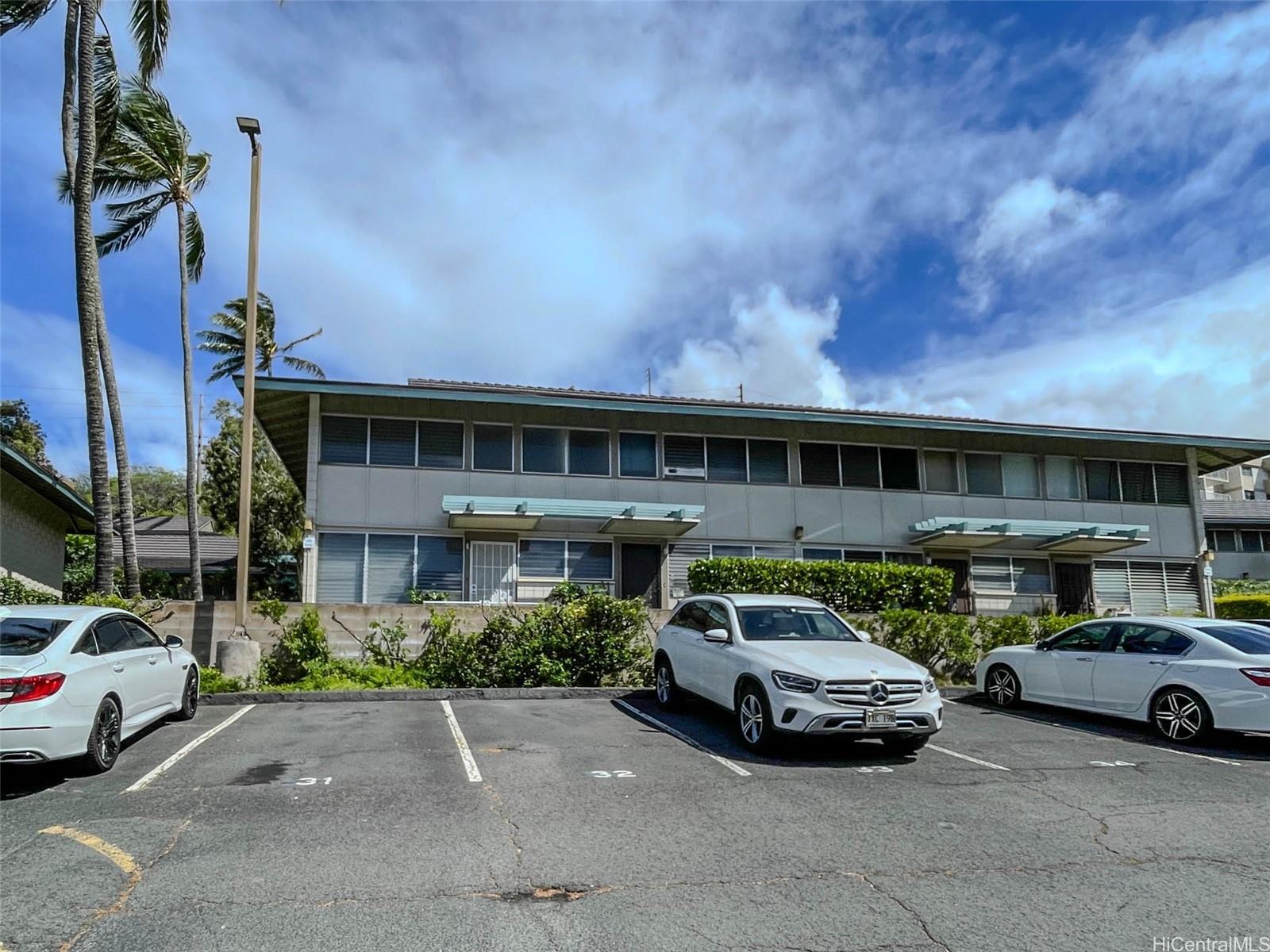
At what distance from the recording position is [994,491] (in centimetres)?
2283

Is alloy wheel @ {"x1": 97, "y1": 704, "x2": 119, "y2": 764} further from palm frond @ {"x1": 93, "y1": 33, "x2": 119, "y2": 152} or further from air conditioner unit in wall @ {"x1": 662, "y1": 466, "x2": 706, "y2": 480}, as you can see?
palm frond @ {"x1": 93, "y1": 33, "x2": 119, "y2": 152}

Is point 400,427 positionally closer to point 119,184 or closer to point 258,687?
point 258,687

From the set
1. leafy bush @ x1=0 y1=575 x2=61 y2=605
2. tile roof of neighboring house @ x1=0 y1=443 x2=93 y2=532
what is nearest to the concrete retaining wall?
leafy bush @ x1=0 y1=575 x2=61 y2=605

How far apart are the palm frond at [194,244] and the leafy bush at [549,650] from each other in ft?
55.2

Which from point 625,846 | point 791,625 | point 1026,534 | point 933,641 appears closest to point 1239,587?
point 1026,534

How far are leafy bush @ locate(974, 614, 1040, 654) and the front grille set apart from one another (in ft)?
25.5

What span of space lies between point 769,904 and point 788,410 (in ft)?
54.7

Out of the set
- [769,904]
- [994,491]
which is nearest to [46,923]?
[769,904]

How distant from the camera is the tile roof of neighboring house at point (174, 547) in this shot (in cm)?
3412

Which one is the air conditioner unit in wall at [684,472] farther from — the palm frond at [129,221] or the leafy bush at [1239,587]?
the leafy bush at [1239,587]

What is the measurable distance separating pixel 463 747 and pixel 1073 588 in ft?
62.2

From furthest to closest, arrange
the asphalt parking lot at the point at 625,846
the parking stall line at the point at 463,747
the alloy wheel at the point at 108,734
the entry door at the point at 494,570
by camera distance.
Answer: the entry door at the point at 494,570 → the parking stall line at the point at 463,747 → the alloy wheel at the point at 108,734 → the asphalt parking lot at the point at 625,846

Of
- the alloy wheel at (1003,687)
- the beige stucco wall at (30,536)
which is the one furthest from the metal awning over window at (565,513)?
the beige stucco wall at (30,536)

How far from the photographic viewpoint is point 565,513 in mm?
18859
